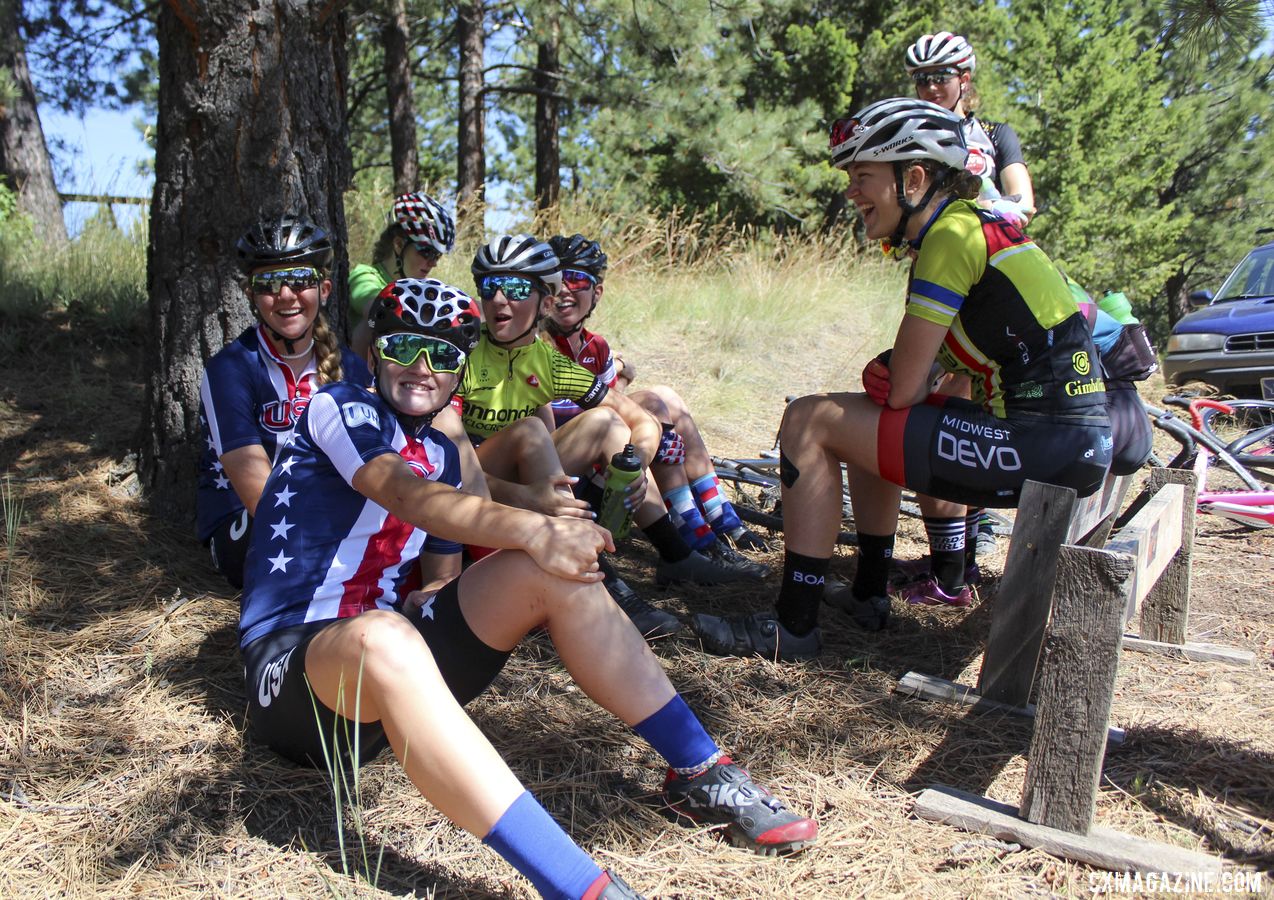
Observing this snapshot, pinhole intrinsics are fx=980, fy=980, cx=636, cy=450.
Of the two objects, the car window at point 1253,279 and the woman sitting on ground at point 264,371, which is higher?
the car window at point 1253,279

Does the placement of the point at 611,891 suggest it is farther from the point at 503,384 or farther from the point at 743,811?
the point at 503,384

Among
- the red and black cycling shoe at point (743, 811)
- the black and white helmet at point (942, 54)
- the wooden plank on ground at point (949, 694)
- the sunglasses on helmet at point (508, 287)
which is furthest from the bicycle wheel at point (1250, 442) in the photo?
the red and black cycling shoe at point (743, 811)

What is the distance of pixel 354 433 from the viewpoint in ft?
7.69

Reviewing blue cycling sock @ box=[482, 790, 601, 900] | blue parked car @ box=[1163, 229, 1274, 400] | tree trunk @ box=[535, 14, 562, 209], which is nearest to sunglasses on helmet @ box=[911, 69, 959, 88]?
blue cycling sock @ box=[482, 790, 601, 900]

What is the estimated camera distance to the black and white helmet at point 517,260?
3645 mm

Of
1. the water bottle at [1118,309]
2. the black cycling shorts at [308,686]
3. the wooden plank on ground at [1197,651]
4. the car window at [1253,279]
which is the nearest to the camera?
the black cycling shorts at [308,686]

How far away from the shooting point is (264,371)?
317 centimetres

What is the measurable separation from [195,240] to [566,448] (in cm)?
164

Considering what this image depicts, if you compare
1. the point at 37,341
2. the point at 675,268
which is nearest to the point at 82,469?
the point at 37,341

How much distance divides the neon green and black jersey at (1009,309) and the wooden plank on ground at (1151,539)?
1.22 ft

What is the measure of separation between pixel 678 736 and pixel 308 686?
87 centimetres

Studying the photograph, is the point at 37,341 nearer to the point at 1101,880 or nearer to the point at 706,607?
the point at 706,607

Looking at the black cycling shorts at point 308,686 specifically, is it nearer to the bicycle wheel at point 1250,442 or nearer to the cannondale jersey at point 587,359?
the cannondale jersey at point 587,359

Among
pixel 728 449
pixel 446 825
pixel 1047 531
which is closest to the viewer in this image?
pixel 446 825
